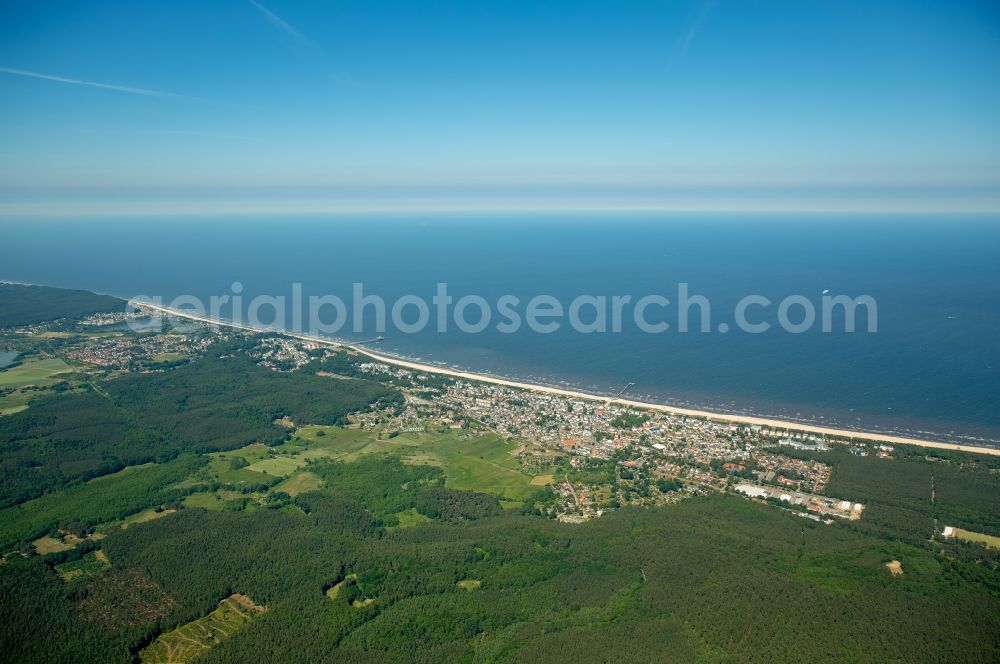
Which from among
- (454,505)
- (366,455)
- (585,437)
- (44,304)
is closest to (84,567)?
(366,455)

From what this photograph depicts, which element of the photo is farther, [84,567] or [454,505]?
[454,505]

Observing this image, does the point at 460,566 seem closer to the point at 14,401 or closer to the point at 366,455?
the point at 366,455

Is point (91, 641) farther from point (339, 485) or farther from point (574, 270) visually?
point (574, 270)

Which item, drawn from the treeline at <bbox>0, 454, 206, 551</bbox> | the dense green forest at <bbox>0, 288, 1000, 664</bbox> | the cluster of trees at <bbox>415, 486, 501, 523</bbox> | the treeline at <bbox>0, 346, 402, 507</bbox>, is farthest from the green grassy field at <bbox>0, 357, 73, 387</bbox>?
the cluster of trees at <bbox>415, 486, 501, 523</bbox>

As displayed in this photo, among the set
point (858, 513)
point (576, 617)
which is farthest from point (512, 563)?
point (858, 513)

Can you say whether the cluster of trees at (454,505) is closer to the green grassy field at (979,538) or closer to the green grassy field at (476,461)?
the green grassy field at (476,461)

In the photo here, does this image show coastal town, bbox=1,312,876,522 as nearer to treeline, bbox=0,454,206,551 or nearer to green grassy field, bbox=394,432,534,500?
green grassy field, bbox=394,432,534,500
